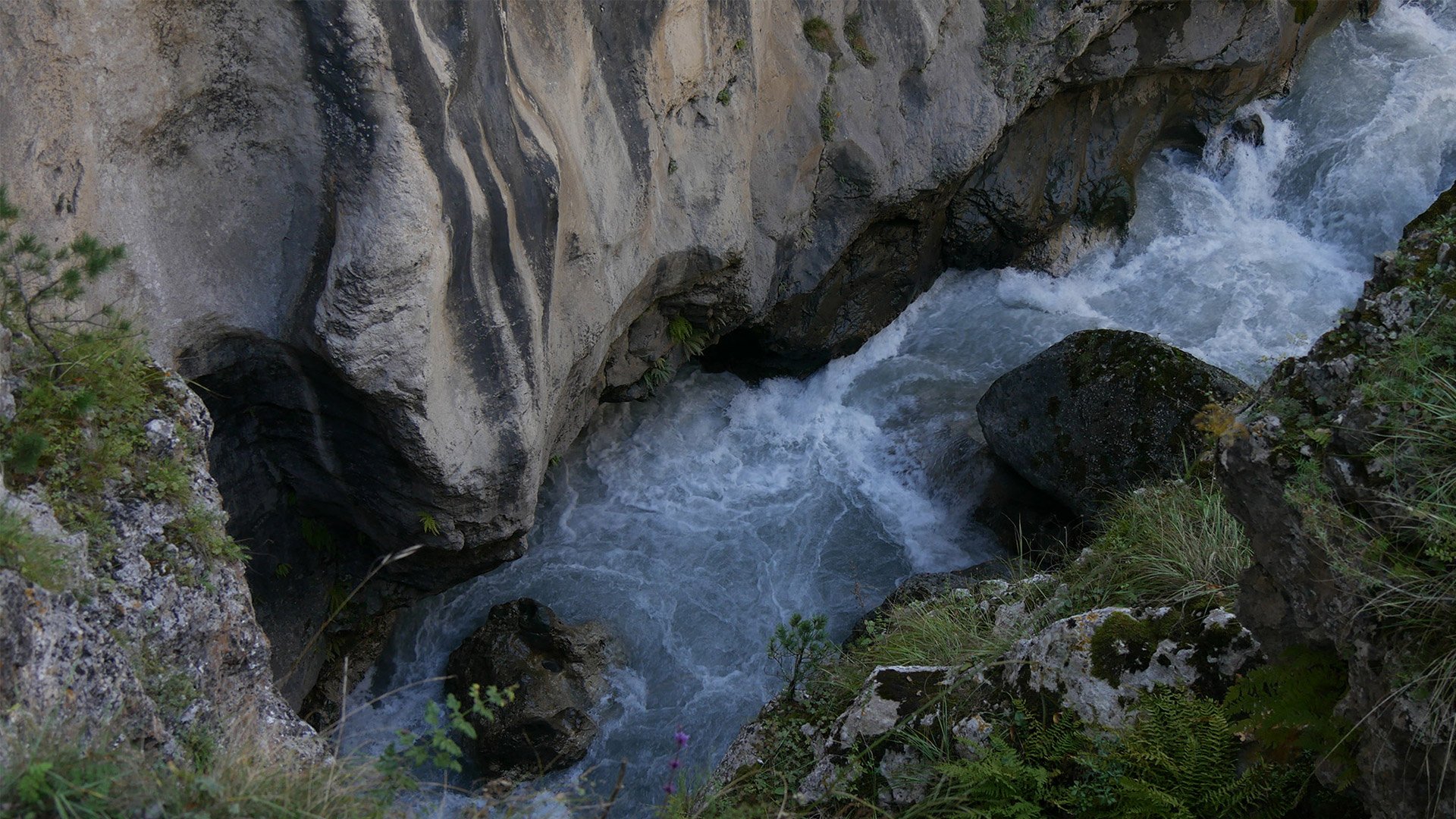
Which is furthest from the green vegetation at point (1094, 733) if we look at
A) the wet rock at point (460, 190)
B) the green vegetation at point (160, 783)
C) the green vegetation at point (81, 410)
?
the wet rock at point (460, 190)

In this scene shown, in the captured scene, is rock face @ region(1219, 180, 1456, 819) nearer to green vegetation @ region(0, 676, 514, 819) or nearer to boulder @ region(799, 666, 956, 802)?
boulder @ region(799, 666, 956, 802)

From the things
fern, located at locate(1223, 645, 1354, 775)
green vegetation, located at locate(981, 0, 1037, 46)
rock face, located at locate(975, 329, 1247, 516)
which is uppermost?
green vegetation, located at locate(981, 0, 1037, 46)

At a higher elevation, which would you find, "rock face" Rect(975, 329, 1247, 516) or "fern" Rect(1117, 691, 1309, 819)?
"fern" Rect(1117, 691, 1309, 819)

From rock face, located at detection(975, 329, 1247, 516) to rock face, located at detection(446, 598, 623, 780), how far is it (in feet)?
12.2

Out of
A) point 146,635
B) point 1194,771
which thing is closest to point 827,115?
point 1194,771

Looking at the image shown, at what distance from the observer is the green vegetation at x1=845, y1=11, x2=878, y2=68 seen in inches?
366

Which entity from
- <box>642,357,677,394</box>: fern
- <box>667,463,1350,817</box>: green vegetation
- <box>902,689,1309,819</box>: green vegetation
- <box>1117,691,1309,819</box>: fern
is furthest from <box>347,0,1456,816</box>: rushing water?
<box>1117,691,1309,819</box>: fern

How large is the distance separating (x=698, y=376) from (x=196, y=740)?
23.9 feet

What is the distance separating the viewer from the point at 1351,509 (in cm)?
329

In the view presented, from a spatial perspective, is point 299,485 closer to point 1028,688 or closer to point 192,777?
point 192,777

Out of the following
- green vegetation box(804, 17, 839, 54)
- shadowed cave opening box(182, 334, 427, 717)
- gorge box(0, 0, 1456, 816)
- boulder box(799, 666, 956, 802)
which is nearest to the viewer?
boulder box(799, 666, 956, 802)

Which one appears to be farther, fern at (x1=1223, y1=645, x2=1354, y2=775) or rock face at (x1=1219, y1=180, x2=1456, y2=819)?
fern at (x1=1223, y1=645, x2=1354, y2=775)

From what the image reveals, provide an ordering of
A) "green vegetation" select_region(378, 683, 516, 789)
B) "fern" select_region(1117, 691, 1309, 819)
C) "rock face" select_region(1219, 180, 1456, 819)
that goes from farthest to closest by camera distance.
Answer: "fern" select_region(1117, 691, 1309, 819) → "rock face" select_region(1219, 180, 1456, 819) → "green vegetation" select_region(378, 683, 516, 789)

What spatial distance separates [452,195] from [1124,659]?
398 centimetres
